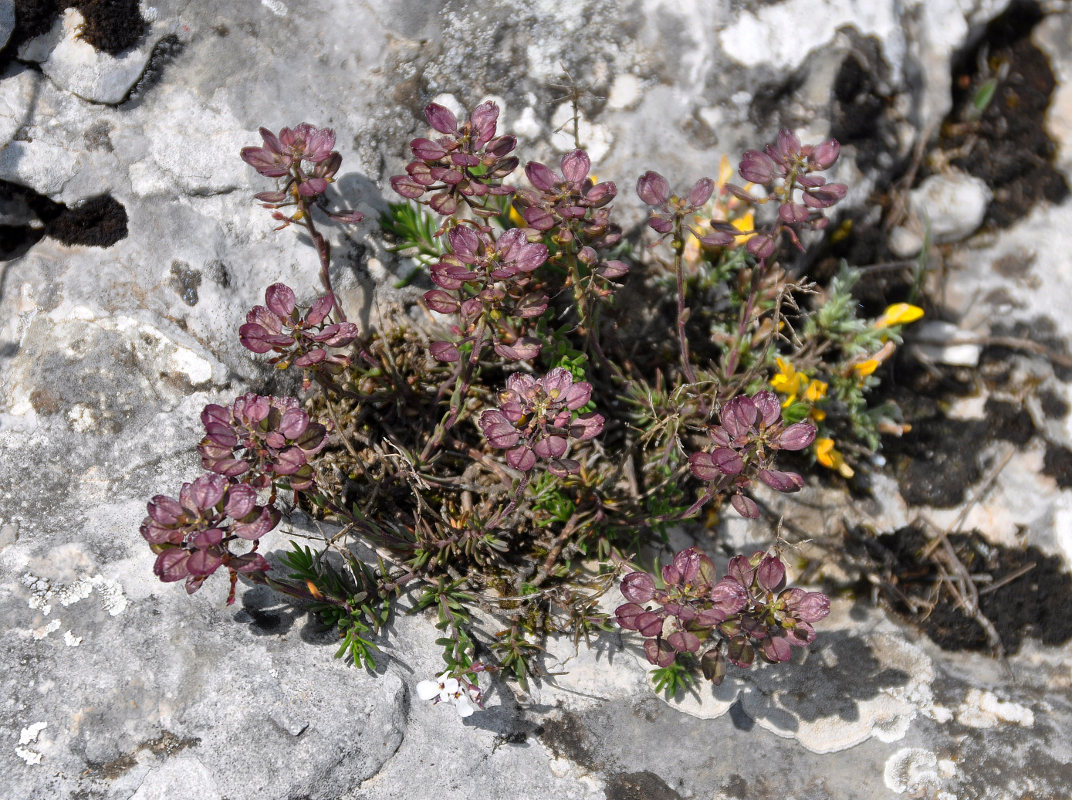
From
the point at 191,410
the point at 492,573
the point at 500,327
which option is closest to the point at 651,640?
the point at 492,573

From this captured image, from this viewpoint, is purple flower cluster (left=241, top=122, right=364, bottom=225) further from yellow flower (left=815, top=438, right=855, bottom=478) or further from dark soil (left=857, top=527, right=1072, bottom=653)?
dark soil (left=857, top=527, right=1072, bottom=653)

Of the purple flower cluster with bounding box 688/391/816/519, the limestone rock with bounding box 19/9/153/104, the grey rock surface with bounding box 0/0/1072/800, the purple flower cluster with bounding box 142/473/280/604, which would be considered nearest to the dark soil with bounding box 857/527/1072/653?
the grey rock surface with bounding box 0/0/1072/800

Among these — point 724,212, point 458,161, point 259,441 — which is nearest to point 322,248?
point 458,161

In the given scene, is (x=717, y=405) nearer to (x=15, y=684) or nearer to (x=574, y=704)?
(x=574, y=704)

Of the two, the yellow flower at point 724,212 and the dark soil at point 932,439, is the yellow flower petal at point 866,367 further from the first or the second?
the yellow flower at point 724,212

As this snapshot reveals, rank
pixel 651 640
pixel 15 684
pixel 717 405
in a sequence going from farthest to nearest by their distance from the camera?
pixel 717 405 → pixel 651 640 → pixel 15 684

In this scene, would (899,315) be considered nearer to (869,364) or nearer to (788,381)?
(869,364)

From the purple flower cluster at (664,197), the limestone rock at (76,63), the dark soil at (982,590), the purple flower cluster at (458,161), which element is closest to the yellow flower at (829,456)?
the dark soil at (982,590)
